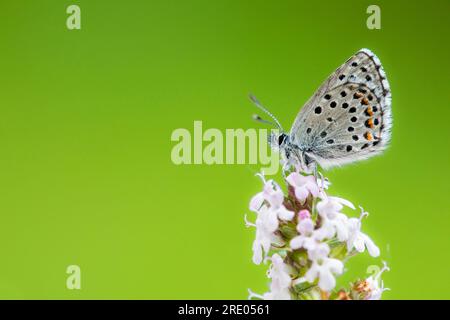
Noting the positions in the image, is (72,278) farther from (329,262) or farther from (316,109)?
(329,262)

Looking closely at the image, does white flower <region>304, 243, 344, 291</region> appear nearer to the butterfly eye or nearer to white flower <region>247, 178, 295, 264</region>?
white flower <region>247, 178, 295, 264</region>

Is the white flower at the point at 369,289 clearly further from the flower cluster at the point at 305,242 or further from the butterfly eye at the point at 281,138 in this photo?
the butterfly eye at the point at 281,138

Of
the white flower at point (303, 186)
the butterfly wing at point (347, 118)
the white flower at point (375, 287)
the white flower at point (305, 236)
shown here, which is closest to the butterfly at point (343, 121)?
the butterfly wing at point (347, 118)

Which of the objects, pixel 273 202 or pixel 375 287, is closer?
pixel 273 202

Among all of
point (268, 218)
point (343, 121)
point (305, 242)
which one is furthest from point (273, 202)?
point (343, 121)

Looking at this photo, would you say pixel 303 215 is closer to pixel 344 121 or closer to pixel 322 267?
pixel 322 267

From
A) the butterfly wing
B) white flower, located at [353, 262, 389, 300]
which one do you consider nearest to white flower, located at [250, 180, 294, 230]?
white flower, located at [353, 262, 389, 300]

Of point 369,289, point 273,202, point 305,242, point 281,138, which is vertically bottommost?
point 369,289
